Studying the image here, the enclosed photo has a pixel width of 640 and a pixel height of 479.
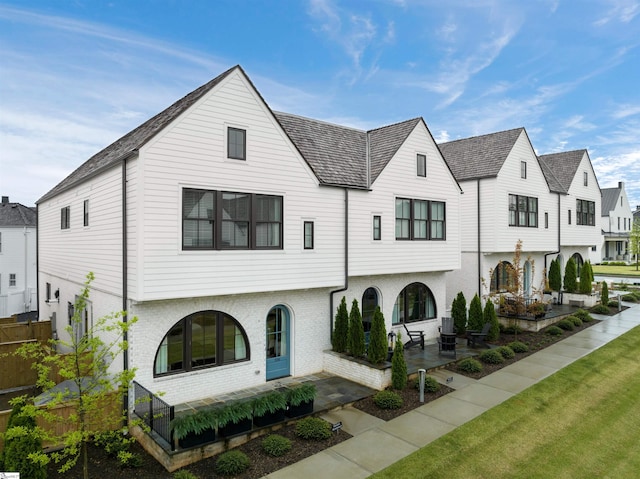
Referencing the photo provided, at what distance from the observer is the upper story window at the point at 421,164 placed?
17.5 m

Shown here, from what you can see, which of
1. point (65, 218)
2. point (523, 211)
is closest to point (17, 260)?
point (65, 218)

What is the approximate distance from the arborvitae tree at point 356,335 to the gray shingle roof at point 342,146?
189 inches

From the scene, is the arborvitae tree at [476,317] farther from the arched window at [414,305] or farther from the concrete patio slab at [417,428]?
the concrete patio slab at [417,428]

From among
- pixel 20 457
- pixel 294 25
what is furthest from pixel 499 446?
pixel 294 25

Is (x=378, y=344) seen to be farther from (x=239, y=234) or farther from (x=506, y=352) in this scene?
(x=506, y=352)

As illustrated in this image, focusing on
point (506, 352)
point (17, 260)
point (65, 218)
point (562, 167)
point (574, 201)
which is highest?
point (562, 167)

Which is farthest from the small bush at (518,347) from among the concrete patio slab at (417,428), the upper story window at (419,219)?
the concrete patio slab at (417,428)

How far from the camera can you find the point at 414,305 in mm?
18594

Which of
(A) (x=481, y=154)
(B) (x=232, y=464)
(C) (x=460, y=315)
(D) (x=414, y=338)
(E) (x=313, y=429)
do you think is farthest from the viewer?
(A) (x=481, y=154)

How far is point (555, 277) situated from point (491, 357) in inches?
596

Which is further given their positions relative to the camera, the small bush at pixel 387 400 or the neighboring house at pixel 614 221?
the neighboring house at pixel 614 221

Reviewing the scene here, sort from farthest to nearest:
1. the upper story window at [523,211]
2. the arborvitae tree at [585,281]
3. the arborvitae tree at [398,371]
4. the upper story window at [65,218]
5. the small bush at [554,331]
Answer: the arborvitae tree at [585,281] < the upper story window at [523,211] < the small bush at [554,331] < the upper story window at [65,218] < the arborvitae tree at [398,371]

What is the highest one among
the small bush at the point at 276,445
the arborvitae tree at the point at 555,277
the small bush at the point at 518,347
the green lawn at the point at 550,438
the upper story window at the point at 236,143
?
the upper story window at the point at 236,143

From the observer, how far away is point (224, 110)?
1166 cm
